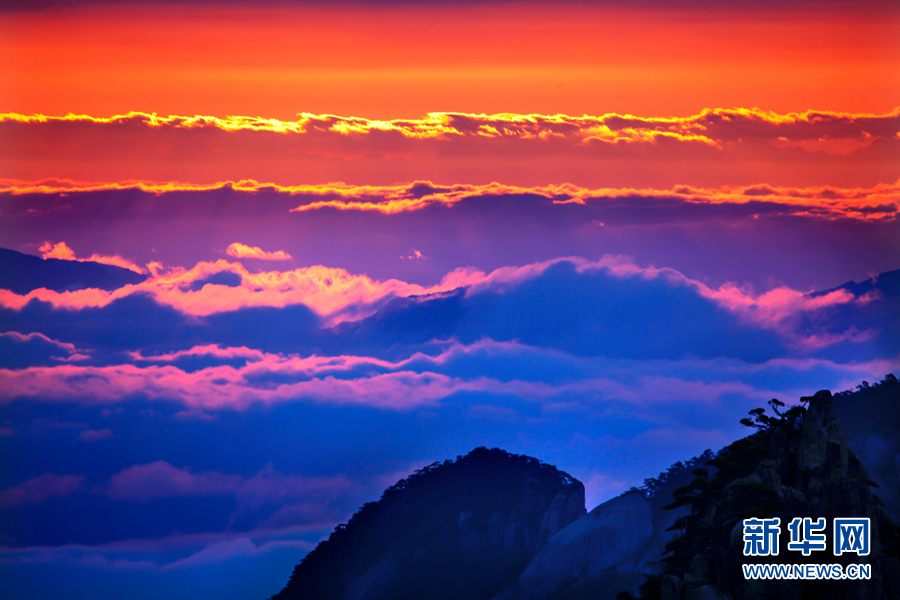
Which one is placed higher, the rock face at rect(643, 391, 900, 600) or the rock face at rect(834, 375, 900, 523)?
the rock face at rect(834, 375, 900, 523)

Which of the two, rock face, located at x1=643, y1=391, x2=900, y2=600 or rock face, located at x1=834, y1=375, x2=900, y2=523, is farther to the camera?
→ rock face, located at x1=834, y1=375, x2=900, y2=523

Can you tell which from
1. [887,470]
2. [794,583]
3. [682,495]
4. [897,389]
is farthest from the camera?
[897,389]

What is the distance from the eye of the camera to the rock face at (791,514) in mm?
91312

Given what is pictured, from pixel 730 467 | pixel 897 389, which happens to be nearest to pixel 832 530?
pixel 730 467

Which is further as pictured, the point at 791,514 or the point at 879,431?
the point at 879,431

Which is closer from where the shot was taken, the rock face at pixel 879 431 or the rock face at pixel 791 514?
the rock face at pixel 791 514

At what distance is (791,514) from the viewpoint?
316 ft

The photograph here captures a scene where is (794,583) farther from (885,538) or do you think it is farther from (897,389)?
(897,389)

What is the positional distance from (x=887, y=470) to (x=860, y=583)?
83.4 metres

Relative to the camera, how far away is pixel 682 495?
113 meters

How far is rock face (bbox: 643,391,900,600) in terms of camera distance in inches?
3595

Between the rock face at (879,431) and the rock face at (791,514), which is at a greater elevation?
the rock face at (879,431)

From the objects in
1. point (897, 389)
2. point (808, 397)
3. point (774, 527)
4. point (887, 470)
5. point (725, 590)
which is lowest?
point (725, 590)

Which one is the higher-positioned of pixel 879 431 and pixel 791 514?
pixel 879 431
